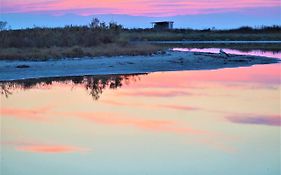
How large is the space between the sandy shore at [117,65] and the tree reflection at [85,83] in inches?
31.1

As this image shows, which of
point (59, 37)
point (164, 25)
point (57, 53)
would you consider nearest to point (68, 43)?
point (59, 37)

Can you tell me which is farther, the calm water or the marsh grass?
the marsh grass

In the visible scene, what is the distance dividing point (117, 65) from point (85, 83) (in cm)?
468

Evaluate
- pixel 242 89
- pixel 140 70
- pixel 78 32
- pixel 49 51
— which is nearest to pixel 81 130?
pixel 242 89

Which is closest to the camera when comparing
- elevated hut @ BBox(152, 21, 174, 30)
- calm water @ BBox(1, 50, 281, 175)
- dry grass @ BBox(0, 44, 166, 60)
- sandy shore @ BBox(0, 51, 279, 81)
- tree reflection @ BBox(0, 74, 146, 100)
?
calm water @ BBox(1, 50, 281, 175)

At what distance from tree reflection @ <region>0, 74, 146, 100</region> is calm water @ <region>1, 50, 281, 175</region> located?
4 cm

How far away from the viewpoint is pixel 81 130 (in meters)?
10.8

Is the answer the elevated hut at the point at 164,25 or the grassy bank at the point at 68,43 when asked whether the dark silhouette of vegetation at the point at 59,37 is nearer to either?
the grassy bank at the point at 68,43

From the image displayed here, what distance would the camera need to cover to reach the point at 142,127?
36.3ft

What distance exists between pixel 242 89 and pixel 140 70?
7.57 metres

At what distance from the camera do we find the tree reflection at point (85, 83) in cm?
1819

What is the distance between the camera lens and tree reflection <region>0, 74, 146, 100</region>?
18188 millimetres

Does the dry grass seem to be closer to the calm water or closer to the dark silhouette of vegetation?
the dark silhouette of vegetation

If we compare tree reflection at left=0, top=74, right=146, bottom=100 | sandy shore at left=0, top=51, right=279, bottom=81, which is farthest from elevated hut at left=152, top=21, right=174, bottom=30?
tree reflection at left=0, top=74, right=146, bottom=100
